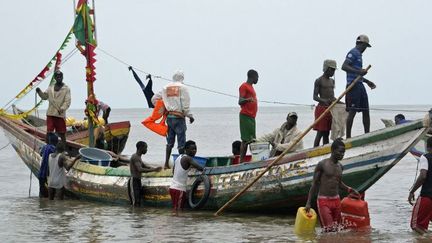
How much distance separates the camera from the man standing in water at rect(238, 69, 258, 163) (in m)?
13.6

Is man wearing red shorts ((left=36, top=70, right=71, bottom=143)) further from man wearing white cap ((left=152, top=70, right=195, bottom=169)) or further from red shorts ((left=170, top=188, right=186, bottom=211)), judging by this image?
red shorts ((left=170, top=188, right=186, bottom=211))

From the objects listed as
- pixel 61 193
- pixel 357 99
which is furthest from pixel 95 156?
pixel 357 99

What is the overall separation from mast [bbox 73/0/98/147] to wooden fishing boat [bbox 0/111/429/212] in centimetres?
135

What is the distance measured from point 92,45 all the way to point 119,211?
410cm

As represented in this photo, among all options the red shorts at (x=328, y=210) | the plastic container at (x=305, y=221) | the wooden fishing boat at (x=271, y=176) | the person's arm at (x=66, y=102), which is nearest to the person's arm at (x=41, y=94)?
the person's arm at (x=66, y=102)

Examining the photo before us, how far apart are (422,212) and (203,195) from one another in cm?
408

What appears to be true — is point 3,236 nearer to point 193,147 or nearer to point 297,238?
point 193,147

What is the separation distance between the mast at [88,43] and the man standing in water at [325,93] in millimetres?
5579

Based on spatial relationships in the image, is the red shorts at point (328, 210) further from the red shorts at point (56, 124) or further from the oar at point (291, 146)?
the red shorts at point (56, 124)

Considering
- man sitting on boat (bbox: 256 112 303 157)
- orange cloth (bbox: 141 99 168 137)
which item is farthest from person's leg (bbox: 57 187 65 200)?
man sitting on boat (bbox: 256 112 303 157)

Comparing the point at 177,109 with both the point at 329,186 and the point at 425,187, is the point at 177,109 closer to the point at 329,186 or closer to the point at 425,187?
the point at 329,186

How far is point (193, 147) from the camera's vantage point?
1342cm

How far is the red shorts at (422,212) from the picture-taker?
10297mm

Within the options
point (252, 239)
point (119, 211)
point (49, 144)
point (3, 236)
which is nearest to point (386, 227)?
point (252, 239)
